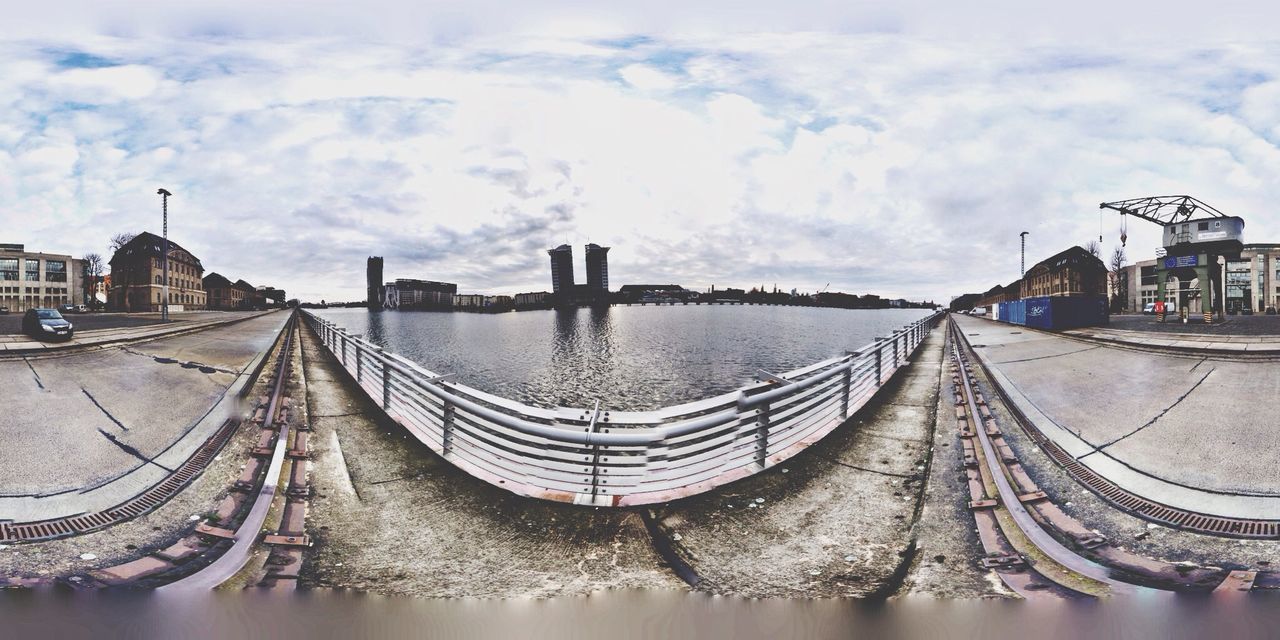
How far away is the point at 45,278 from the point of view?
179ft

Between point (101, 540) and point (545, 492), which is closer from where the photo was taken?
point (101, 540)

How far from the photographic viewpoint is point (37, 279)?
53.8m

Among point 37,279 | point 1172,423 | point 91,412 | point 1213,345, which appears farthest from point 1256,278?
point 37,279

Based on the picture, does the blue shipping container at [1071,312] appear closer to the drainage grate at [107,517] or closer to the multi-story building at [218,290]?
the drainage grate at [107,517]

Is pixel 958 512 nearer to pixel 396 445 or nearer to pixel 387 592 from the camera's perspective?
pixel 387 592

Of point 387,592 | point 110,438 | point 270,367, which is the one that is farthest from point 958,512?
point 270,367

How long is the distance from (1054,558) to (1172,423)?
3.83m

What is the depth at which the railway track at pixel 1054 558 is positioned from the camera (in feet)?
9.18

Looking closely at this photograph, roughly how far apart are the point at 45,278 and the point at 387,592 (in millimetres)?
84416

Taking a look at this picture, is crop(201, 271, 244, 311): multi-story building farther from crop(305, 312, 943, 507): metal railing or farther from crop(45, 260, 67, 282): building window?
crop(305, 312, 943, 507): metal railing

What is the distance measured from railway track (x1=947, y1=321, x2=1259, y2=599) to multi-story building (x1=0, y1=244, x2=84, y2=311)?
78.2 meters

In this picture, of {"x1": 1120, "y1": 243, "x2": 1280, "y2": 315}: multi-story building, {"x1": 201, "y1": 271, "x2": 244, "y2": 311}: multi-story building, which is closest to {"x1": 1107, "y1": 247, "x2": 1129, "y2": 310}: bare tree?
{"x1": 1120, "y1": 243, "x2": 1280, "y2": 315}: multi-story building

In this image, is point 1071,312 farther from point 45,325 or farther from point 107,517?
point 45,325

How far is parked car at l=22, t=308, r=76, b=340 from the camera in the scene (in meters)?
6.99
